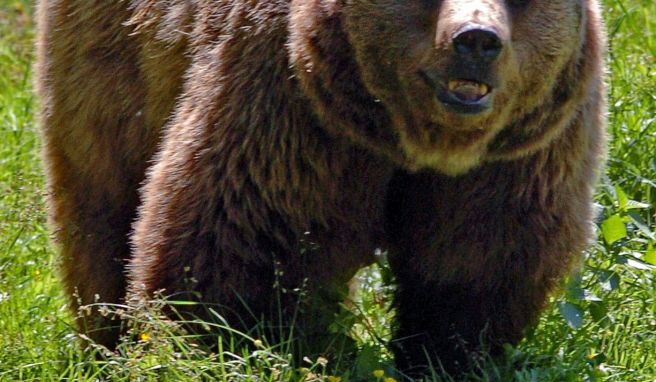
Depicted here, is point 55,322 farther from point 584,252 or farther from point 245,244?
point 584,252

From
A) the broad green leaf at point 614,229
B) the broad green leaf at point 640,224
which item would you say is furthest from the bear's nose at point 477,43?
the broad green leaf at point 640,224

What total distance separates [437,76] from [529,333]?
1219 millimetres

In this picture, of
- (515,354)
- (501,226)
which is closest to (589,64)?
(501,226)

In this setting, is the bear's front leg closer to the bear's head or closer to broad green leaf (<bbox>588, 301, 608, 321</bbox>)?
the bear's head

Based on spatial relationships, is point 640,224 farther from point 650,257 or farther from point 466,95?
point 466,95

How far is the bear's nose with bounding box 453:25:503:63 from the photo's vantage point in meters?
4.68

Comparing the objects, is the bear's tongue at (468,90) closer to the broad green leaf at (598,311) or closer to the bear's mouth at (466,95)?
the bear's mouth at (466,95)

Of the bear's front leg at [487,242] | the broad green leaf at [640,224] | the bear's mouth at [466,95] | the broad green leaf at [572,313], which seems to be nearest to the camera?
the bear's mouth at [466,95]

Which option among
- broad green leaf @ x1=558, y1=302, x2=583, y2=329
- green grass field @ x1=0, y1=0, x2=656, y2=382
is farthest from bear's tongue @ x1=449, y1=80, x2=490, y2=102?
broad green leaf @ x1=558, y1=302, x2=583, y2=329

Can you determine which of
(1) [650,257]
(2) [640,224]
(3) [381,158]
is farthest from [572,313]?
(3) [381,158]

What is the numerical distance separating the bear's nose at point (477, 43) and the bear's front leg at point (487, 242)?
61 cm

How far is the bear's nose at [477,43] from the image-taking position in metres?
4.68

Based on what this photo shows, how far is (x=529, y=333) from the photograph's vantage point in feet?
18.3

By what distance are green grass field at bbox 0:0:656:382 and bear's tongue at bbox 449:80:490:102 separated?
99 cm
